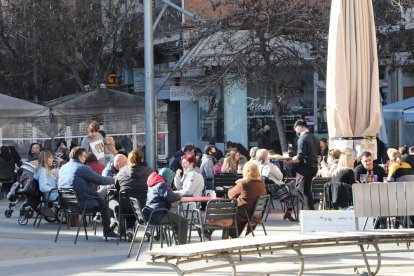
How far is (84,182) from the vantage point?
56.2 feet

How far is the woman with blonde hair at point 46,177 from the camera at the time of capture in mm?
19109

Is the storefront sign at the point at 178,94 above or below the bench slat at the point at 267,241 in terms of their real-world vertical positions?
above

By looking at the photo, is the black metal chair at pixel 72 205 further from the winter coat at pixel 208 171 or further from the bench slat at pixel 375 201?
the bench slat at pixel 375 201

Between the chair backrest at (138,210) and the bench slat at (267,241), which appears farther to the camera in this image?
the chair backrest at (138,210)

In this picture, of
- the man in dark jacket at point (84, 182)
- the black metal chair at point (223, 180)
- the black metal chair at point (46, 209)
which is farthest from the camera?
the black metal chair at point (223, 180)

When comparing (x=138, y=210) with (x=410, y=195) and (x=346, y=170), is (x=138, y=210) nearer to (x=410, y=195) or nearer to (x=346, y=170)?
(x=346, y=170)

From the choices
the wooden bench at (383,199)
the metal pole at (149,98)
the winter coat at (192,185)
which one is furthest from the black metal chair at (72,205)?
the metal pole at (149,98)

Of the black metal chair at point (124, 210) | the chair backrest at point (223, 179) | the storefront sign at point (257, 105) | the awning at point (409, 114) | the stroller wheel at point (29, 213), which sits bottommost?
the stroller wheel at point (29, 213)

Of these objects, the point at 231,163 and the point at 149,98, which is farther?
the point at 149,98

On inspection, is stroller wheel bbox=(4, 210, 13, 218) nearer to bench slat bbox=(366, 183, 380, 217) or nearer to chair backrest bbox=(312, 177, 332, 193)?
chair backrest bbox=(312, 177, 332, 193)

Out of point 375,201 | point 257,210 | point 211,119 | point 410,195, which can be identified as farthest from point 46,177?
point 211,119

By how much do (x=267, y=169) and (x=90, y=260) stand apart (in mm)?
6261

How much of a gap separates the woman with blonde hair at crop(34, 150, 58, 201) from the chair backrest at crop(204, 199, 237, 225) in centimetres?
596

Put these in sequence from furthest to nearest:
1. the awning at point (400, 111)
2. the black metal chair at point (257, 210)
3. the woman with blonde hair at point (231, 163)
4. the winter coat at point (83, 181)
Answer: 1. the awning at point (400, 111)
2. the woman with blonde hair at point (231, 163)
3. the winter coat at point (83, 181)
4. the black metal chair at point (257, 210)
